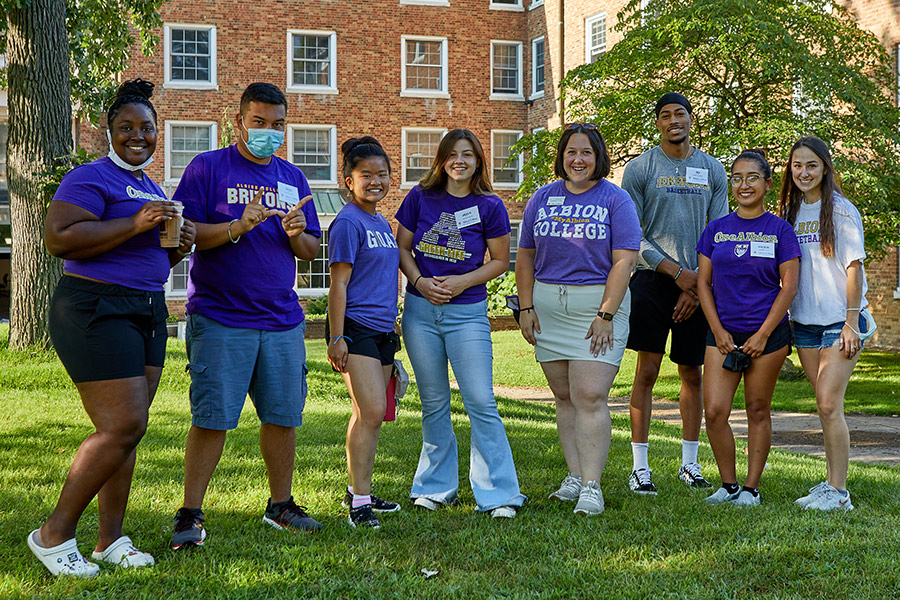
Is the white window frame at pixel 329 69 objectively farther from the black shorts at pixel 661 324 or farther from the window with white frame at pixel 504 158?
the black shorts at pixel 661 324

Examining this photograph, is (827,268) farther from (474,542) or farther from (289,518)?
(289,518)

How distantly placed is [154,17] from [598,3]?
15.1 metres

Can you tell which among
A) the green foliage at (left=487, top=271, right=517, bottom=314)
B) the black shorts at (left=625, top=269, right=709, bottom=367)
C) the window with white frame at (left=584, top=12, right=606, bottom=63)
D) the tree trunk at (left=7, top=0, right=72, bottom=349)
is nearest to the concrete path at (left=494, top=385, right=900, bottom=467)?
the black shorts at (left=625, top=269, right=709, bottom=367)

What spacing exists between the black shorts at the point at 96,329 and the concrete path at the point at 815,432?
6.83 meters

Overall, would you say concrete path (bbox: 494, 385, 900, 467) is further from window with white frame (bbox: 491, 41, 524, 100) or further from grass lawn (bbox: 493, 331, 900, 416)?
window with white frame (bbox: 491, 41, 524, 100)

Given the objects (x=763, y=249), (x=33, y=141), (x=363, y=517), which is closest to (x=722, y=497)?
(x=763, y=249)

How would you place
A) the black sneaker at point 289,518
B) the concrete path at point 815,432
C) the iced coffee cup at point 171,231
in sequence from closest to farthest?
the iced coffee cup at point 171,231
the black sneaker at point 289,518
the concrete path at point 815,432

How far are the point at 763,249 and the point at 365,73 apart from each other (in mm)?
24302

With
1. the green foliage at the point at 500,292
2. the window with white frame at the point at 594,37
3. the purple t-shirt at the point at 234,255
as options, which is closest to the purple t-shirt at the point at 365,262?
the purple t-shirt at the point at 234,255

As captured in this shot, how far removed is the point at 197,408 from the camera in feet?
14.0

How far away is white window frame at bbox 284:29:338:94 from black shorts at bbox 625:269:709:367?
914 inches

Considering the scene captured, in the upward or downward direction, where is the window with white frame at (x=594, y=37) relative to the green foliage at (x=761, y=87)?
upward

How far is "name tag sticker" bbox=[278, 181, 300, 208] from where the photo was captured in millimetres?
4379

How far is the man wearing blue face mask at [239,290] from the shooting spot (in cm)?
424
